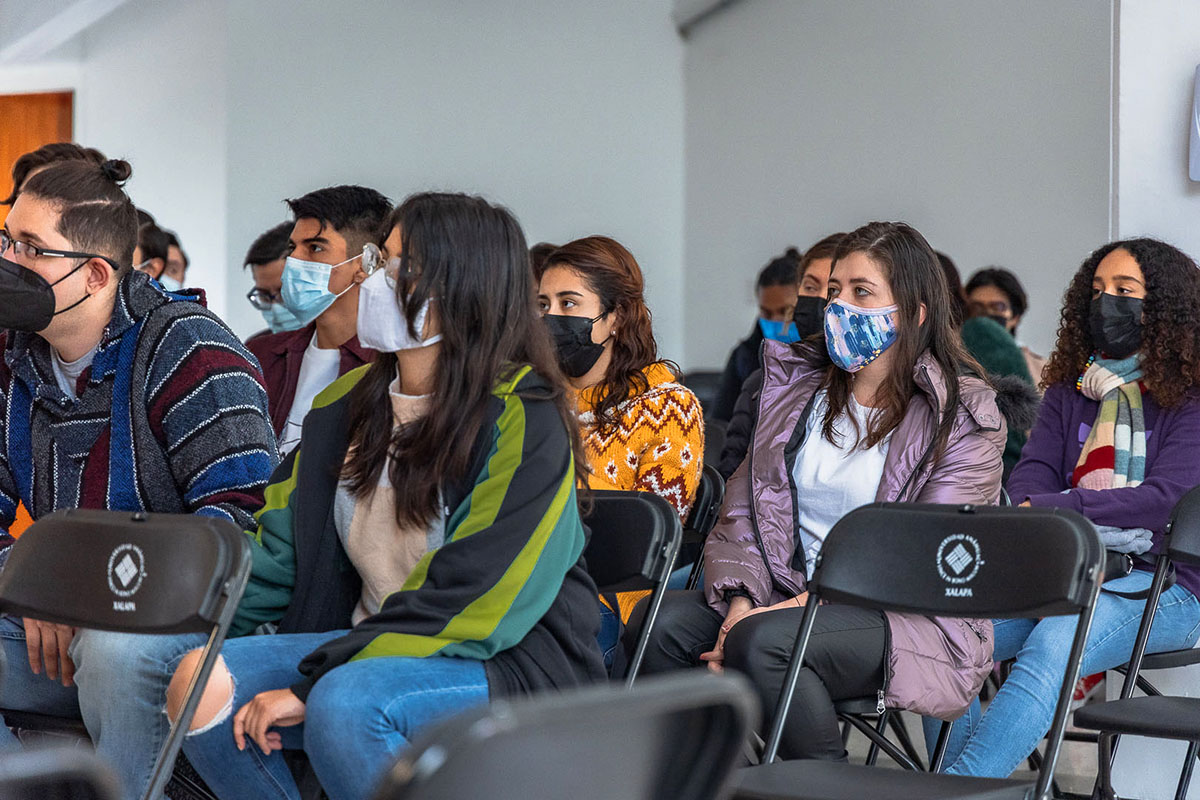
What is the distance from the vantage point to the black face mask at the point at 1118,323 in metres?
3.11

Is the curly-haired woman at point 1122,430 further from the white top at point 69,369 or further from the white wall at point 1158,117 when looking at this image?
the white top at point 69,369

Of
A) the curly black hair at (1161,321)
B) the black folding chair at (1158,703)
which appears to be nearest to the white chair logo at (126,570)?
the black folding chair at (1158,703)

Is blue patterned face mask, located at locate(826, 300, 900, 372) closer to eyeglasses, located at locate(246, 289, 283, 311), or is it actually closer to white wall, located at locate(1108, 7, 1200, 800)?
white wall, located at locate(1108, 7, 1200, 800)

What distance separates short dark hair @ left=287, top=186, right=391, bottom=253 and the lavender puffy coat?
4.13ft

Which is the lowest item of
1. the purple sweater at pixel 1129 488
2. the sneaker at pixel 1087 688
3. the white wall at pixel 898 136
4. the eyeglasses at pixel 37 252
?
the sneaker at pixel 1087 688

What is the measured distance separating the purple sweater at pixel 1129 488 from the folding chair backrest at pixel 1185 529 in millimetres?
181

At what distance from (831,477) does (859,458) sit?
0.07 meters

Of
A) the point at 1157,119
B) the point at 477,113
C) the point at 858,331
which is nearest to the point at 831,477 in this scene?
the point at 858,331

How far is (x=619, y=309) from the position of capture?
3.13m

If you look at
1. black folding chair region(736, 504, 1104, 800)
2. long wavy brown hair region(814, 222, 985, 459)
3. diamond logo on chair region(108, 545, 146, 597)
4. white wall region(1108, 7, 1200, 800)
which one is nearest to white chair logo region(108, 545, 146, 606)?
diamond logo on chair region(108, 545, 146, 597)

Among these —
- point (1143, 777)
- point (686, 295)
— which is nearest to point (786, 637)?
point (1143, 777)

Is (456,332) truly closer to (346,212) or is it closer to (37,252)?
(37,252)

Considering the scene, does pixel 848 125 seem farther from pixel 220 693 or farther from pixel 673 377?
pixel 220 693

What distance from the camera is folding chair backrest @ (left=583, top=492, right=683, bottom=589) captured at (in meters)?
2.33
